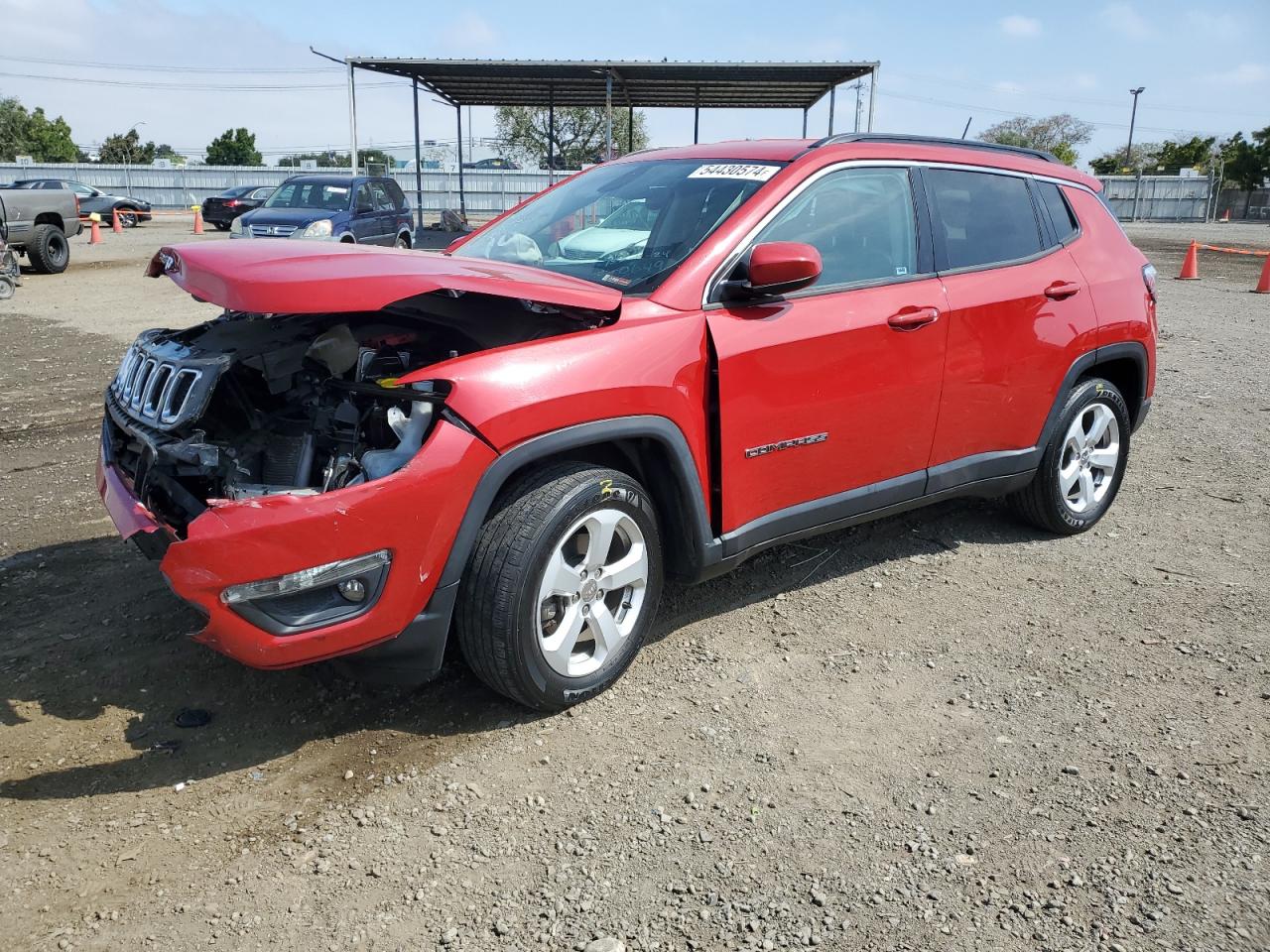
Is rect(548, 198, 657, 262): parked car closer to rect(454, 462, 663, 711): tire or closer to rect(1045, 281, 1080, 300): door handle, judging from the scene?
rect(454, 462, 663, 711): tire

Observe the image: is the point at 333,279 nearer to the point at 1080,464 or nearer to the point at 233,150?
the point at 1080,464

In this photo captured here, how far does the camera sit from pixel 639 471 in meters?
3.42

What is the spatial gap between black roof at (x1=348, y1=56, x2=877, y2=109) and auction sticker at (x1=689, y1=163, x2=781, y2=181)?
1708 centimetres

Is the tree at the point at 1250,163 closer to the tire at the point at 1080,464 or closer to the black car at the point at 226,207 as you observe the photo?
the black car at the point at 226,207

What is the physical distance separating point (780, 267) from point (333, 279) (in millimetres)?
1451

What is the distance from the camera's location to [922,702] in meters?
3.43

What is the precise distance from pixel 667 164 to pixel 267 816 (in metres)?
2.96

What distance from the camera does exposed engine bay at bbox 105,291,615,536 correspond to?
3.00 metres

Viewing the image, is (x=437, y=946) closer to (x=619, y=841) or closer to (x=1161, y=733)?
(x=619, y=841)

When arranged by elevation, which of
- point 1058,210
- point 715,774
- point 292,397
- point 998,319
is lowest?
point 715,774

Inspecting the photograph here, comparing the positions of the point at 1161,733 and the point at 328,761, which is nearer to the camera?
the point at 328,761

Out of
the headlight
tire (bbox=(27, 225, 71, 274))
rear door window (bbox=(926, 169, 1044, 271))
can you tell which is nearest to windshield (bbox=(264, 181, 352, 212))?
the headlight

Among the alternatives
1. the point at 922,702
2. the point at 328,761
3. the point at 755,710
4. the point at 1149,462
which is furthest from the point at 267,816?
the point at 1149,462

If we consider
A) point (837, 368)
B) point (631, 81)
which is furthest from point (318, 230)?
point (837, 368)
